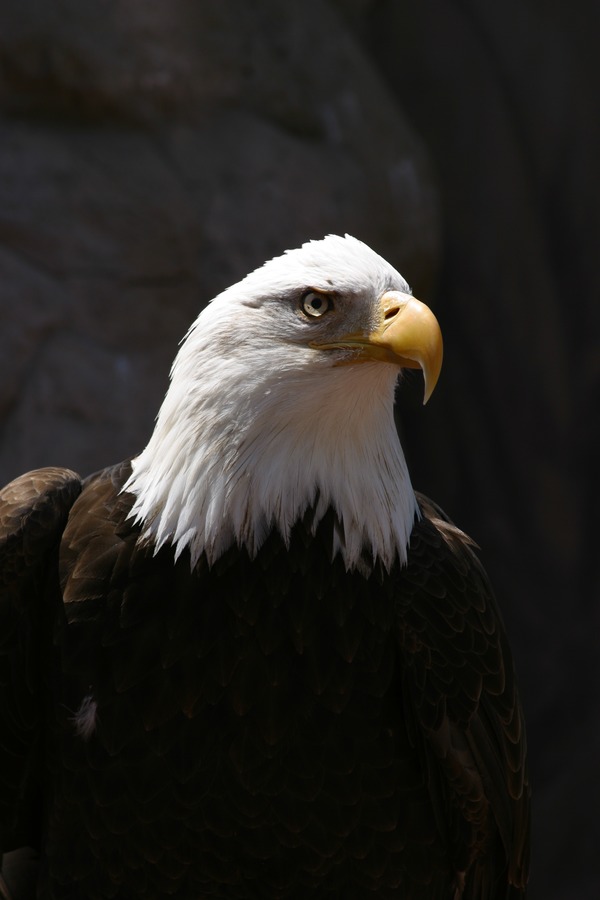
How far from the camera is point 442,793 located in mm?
2639

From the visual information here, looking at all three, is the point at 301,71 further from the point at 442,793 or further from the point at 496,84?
the point at 442,793

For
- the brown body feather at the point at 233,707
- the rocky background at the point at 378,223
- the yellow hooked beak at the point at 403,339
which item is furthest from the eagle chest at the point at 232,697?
the rocky background at the point at 378,223

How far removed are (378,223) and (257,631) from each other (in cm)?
311

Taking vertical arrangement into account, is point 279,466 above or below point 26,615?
above

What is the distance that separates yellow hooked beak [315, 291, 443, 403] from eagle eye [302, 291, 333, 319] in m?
0.07

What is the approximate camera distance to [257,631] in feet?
7.89

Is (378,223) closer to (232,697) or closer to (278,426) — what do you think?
(278,426)

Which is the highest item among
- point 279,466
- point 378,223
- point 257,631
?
point 378,223

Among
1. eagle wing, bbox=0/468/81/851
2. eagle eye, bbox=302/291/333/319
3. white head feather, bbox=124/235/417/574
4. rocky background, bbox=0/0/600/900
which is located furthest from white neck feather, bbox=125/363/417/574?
rocky background, bbox=0/0/600/900

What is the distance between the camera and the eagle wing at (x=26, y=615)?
2529mm

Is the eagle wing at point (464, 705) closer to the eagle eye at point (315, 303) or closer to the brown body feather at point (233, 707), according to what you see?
the brown body feather at point (233, 707)

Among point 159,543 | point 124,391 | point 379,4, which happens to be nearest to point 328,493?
point 159,543

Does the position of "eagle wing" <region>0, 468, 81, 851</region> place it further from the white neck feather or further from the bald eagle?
the white neck feather

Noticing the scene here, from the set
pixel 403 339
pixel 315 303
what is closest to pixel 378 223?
pixel 315 303
